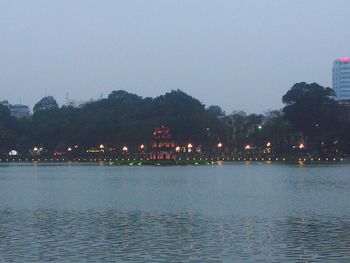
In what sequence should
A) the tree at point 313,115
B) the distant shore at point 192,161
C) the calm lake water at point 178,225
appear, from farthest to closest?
the tree at point 313,115 → the distant shore at point 192,161 → the calm lake water at point 178,225

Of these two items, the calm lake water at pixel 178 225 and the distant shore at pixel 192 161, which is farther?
the distant shore at pixel 192 161

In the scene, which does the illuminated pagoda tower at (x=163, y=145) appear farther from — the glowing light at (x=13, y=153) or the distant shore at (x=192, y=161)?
the glowing light at (x=13, y=153)

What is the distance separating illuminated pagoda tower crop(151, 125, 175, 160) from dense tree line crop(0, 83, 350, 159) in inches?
607

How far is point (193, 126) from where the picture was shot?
16162cm

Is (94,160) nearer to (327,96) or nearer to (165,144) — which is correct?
(165,144)

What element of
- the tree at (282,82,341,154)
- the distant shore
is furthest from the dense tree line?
the distant shore

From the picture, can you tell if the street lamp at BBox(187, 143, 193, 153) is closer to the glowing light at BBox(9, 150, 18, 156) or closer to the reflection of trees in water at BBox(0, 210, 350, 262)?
the glowing light at BBox(9, 150, 18, 156)

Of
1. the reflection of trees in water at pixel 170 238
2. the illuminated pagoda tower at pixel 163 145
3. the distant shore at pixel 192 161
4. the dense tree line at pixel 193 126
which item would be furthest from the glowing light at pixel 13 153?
the reflection of trees in water at pixel 170 238

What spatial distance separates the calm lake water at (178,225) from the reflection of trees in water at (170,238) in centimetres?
3

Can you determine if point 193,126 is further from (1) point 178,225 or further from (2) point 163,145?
(1) point 178,225

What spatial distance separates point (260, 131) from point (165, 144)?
25237mm

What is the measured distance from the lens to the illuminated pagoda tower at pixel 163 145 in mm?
143875

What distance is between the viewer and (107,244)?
31734 mm

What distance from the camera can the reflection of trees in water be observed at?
94.7 feet
